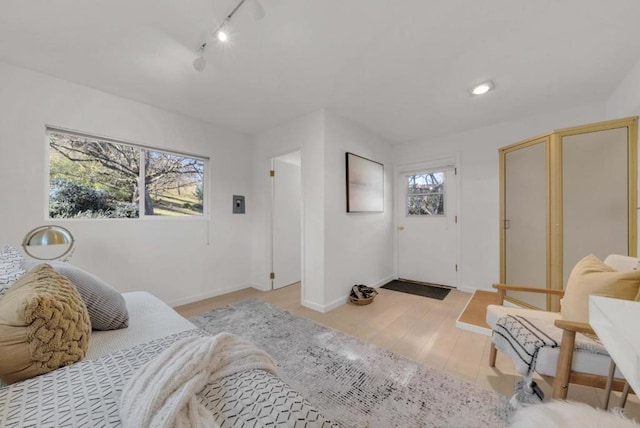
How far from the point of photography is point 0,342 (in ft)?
2.25

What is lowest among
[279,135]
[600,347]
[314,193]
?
[600,347]

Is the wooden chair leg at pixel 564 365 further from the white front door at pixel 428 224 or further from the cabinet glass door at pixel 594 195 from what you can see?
the white front door at pixel 428 224

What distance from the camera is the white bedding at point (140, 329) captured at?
3.33 feet

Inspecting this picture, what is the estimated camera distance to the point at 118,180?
2.54 meters

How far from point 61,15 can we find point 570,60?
358 cm

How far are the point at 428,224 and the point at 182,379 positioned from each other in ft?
12.4

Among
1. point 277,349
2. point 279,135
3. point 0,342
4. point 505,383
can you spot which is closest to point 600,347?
point 505,383

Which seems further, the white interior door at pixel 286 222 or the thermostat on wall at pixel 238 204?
the white interior door at pixel 286 222

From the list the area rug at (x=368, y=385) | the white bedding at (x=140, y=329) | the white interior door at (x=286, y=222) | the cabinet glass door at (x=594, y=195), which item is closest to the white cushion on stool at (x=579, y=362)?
the area rug at (x=368, y=385)

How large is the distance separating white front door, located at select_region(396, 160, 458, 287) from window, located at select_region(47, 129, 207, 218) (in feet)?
10.2

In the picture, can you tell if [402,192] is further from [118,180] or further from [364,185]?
[118,180]

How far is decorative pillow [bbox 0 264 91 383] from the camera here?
71 cm

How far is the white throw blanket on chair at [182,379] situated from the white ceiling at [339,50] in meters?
1.77

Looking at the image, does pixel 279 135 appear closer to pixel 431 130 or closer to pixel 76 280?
pixel 431 130
